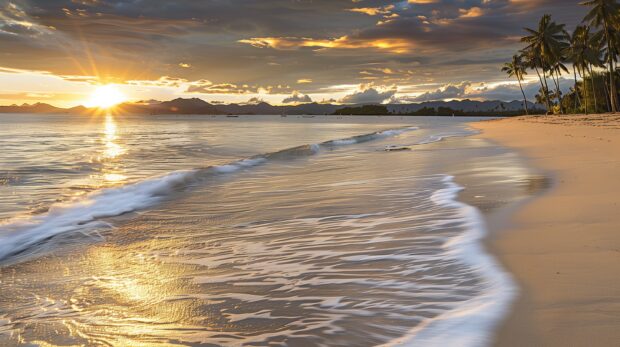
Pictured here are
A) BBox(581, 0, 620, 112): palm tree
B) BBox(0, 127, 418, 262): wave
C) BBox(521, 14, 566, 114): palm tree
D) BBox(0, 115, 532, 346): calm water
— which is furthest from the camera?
BBox(521, 14, 566, 114): palm tree

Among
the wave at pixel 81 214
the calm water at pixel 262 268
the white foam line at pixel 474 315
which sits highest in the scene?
the wave at pixel 81 214

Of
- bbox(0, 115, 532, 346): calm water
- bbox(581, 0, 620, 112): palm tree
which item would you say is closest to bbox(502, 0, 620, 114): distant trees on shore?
bbox(581, 0, 620, 112): palm tree

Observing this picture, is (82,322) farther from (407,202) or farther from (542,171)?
(542,171)

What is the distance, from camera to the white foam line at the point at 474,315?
3.01 m

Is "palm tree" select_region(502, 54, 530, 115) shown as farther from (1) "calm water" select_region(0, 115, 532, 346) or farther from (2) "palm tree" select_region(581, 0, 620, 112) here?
(1) "calm water" select_region(0, 115, 532, 346)

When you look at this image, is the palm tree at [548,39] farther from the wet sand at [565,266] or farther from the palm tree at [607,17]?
the wet sand at [565,266]

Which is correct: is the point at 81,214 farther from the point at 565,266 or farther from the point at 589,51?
the point at 589,51

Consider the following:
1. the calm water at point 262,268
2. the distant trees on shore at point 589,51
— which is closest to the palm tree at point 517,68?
the distant trees on shore at point 589,51

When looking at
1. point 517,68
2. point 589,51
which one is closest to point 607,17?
point 589,51

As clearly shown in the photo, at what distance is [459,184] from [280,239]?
16.6 feet

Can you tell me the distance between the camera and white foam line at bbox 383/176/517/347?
301 centimetres

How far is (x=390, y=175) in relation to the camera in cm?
1255

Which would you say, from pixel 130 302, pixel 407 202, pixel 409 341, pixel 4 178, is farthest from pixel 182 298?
pixel 4 178

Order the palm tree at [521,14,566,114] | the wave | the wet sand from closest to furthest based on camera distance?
the wet sand
the wave
the palm tree at [521,14,566,114]
